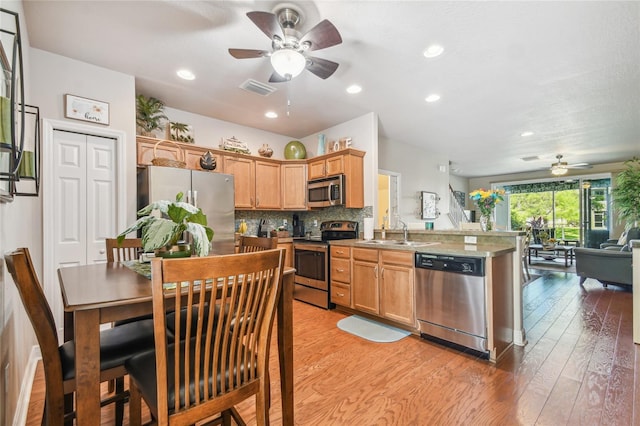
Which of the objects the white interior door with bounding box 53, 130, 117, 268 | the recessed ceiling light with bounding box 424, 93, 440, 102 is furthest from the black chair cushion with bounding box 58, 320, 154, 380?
the recessed ceiling light with bounding box 424, 93, 440, 102

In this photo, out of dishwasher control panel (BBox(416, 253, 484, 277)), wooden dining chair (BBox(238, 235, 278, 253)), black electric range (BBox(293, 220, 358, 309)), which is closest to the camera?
wooden dining chair (BBox(238, 235, 278, 253))

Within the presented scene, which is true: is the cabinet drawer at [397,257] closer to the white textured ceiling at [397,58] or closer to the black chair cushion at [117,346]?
the white textured ceiling at [397,58]

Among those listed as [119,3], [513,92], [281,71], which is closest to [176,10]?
[119,3]

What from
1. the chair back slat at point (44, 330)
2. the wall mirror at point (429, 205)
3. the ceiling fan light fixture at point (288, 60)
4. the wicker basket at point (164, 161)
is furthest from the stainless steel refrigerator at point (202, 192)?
the wall mirror at point (429, 205)

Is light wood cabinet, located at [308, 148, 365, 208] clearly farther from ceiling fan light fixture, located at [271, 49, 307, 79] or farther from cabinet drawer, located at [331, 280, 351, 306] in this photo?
ceiling fan light fixture, located at [271, 49, 307, 79]

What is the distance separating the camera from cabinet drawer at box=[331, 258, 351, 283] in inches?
138

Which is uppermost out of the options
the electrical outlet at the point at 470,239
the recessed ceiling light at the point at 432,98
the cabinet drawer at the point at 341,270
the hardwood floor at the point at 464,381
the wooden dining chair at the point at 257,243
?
the recessed ceiling light at the point at 432,98

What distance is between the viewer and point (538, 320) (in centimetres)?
326

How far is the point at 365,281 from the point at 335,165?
73.1 inches

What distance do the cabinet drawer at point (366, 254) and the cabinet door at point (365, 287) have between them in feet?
0.15

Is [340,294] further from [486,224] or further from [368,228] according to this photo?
[486,224]

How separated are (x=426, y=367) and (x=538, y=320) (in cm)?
196

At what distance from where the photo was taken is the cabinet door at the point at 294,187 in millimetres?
4770

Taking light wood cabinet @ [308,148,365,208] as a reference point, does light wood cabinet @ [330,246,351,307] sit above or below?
below
